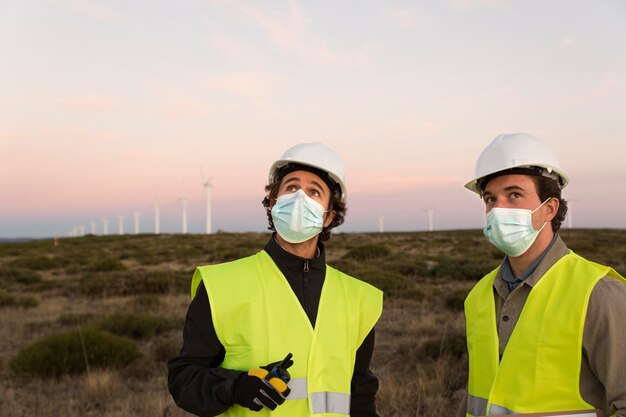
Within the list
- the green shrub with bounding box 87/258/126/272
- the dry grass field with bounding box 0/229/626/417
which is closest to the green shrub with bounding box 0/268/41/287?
the dry grass field with bounding box 0/229/626/417

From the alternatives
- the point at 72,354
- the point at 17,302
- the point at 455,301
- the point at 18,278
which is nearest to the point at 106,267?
the point at 18,278

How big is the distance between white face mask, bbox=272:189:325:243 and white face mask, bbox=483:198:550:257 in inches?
37.9

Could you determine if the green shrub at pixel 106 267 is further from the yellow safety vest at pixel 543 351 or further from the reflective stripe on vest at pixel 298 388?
the yellow safety vest at pixel 543 351

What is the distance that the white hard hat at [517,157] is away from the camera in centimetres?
286

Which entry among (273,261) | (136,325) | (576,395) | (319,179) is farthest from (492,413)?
(136,325)

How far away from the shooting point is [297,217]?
2.83m

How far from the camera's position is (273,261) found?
2809 millimetres

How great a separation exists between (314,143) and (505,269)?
1306 millimetres

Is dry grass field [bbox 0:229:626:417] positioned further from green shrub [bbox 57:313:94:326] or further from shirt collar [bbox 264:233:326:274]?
shirt collar [bbox 264:233:326:274]

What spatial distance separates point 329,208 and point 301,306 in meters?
0.68

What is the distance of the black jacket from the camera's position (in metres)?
2.39

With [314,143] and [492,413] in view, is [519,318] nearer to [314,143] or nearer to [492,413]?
[492,413]

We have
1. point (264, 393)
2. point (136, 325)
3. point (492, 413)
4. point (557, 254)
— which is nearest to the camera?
point (264, 393)

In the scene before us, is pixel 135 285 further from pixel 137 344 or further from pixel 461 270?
pixel 461 270
